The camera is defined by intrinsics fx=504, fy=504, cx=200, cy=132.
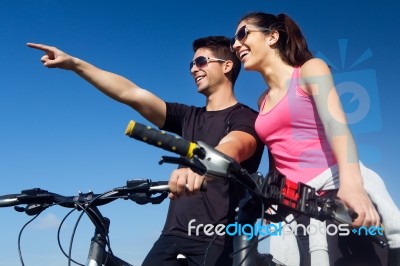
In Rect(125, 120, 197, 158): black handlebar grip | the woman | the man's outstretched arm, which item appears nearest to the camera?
Rect(125, 120, 197, 158): black handlebar grip

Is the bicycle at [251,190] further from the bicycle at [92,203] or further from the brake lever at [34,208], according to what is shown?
the brake lever at [34,208]

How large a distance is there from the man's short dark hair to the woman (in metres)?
1.21

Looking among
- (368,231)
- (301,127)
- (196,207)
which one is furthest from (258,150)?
(368,231)

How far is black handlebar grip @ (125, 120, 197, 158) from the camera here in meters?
2.09

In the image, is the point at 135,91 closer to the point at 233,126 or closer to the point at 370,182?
the point at 233,126

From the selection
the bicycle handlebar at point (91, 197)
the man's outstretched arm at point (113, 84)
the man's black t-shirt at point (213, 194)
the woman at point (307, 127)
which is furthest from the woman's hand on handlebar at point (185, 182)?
the man's outstretched arm at point (113, 84)

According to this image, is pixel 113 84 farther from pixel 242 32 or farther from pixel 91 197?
pixel 91 197

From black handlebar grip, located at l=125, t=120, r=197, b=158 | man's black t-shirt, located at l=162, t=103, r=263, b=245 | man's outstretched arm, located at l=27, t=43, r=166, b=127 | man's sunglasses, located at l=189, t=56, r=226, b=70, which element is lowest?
black handlebar grip, located at l=125, t=120, r=197, b=158

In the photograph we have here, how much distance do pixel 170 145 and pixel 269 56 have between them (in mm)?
1833

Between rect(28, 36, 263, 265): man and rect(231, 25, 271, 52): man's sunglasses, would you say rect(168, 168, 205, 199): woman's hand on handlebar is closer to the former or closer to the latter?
rect(28, 36, 263, 265): man

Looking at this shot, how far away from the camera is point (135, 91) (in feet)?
14.8

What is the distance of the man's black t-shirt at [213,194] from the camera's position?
13.5 ft

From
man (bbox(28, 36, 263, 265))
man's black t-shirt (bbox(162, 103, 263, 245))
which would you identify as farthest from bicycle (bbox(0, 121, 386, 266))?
man's black t-shirt (bbox(162, 103, 263, 245))

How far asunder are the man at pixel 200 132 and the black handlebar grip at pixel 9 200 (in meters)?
0.96
